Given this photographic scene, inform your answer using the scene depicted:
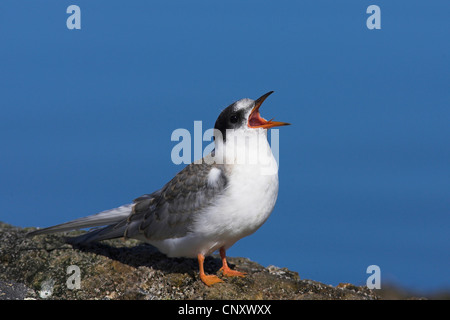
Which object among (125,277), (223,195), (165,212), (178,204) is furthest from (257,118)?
(125,277)

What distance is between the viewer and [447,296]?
12.6 metres

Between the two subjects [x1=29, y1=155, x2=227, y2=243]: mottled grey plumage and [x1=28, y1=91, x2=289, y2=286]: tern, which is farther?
[x1=29, y1=155, x2=227, y2=243]: mottled grey plumage

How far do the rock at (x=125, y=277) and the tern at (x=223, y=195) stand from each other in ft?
1.23

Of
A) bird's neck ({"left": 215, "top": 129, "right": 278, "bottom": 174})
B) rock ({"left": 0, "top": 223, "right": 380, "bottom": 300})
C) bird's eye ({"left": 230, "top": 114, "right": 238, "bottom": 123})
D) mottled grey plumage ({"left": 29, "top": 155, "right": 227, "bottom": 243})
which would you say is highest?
bird's eye ({"left": 230, "top": 114, "right": 238, "bottom": 123})

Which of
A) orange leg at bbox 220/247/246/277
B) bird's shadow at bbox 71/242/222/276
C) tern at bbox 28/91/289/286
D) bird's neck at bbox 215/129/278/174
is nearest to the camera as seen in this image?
tern at bbox 28/91/289/286

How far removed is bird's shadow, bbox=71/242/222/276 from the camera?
8984 millimetres

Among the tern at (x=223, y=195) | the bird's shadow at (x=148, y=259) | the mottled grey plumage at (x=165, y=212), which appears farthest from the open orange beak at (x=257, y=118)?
the bird's shadow at (x=148, y=259)

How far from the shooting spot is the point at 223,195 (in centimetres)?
796

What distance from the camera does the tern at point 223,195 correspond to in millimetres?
7961

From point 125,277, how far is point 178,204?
1.44m

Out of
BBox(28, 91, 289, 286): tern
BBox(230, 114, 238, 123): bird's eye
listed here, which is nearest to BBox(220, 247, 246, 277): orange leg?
BBox(28, 91, 289, 286): tern

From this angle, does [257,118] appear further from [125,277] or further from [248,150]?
[125,277]

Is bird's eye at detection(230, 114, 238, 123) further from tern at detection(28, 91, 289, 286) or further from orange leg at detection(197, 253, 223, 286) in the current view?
orange leg at detection(197, 253, 223, 286)

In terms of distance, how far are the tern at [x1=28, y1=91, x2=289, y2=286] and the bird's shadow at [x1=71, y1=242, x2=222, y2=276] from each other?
42cm
